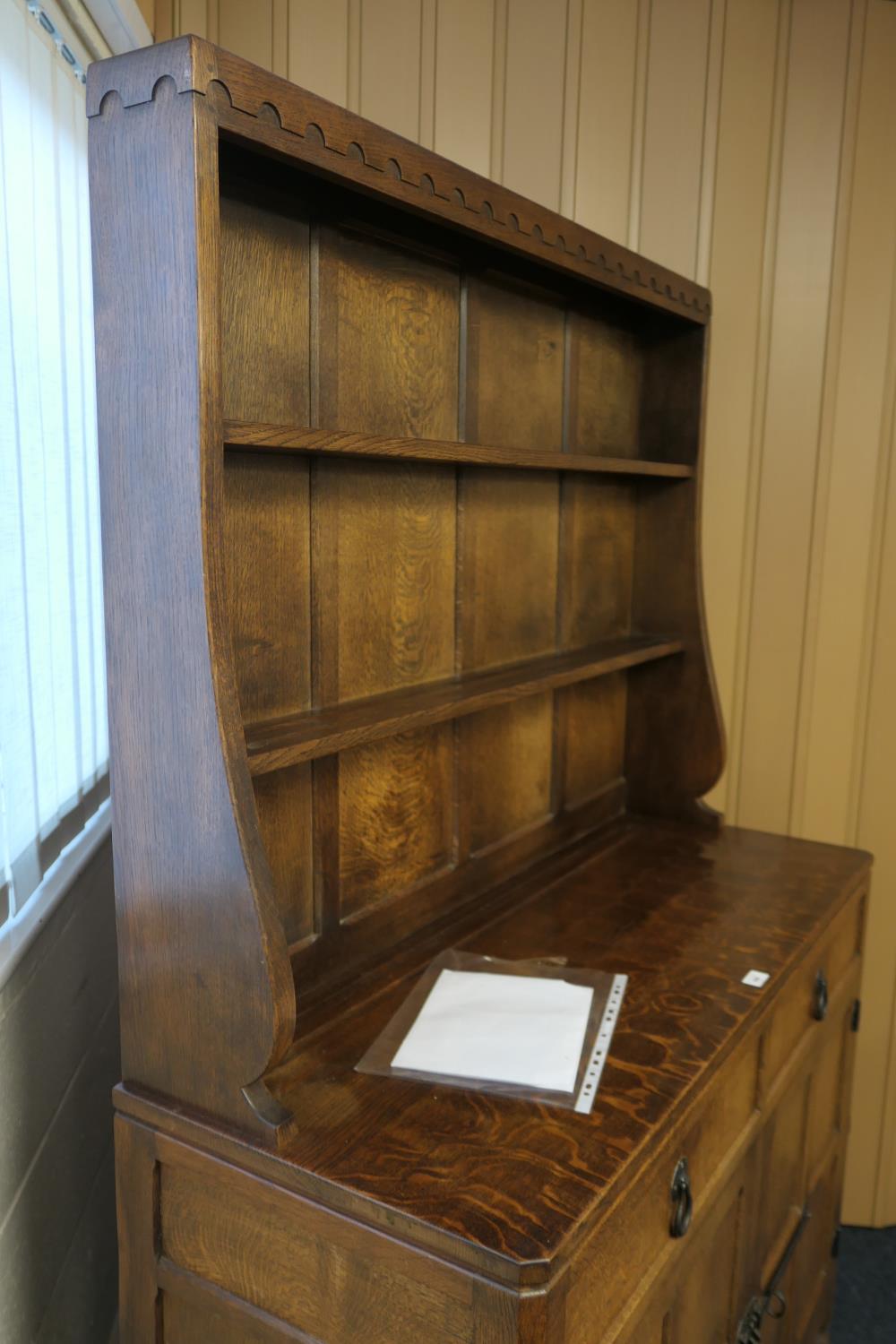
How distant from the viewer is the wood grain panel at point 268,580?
1319mm

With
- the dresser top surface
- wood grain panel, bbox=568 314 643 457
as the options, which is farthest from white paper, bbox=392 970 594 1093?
wood grain panel, bbox=568 314 643 457

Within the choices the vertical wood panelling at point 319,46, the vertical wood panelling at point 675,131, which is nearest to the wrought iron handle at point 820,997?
the vertical wood panelling at point 675,131

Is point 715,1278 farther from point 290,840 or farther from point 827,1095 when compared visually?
point 290,840

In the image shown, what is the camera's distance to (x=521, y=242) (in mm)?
1528

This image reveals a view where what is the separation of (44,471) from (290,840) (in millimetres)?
608

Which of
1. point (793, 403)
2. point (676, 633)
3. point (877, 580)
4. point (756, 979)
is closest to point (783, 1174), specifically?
point (756, 979)

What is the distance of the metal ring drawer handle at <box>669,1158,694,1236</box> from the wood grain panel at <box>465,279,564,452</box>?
1.05 meters

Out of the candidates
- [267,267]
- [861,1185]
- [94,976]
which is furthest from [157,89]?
[861,1185]

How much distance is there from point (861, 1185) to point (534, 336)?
6.93 feet

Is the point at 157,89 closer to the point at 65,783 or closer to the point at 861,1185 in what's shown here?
the point at 65,783

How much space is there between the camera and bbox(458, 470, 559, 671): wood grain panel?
1.77 meters

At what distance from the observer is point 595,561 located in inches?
85.1

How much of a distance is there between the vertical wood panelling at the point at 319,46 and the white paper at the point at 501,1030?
1698 millimetres

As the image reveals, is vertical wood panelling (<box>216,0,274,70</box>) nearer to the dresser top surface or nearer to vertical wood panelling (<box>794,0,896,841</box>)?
vertical wood panelling (<box>794,0,896,841</box>)
